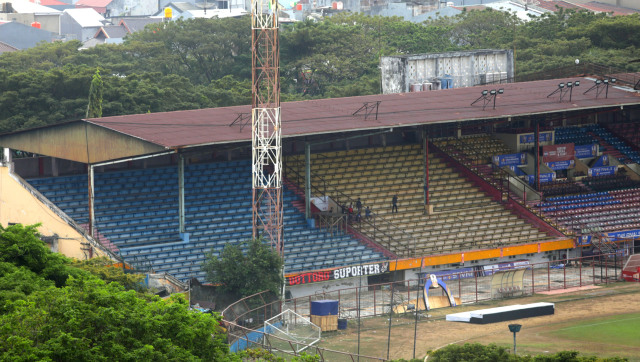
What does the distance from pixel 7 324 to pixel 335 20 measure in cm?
10092

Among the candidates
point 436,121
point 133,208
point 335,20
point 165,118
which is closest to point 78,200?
point 133,208

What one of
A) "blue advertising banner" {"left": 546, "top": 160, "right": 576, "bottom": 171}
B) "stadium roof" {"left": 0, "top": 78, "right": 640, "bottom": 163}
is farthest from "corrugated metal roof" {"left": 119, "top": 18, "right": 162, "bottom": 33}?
"blue advertising banner" {"left": 546, "top": 160, "right": 576, "bottom": 171}

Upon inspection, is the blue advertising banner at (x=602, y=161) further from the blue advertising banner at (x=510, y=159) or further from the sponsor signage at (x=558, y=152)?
the blue advertising banner at (x=510, y=159)

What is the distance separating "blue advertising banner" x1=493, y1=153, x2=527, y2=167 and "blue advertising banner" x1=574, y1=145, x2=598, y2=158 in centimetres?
376

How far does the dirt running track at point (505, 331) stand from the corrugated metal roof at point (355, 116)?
9324mm

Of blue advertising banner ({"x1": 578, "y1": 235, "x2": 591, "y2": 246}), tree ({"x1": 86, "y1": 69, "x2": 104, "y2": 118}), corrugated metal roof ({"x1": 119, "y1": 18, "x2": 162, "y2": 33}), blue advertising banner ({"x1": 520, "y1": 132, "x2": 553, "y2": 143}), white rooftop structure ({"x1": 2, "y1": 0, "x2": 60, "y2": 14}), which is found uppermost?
white rooftop structure ({"x1": 2, "y1": 0, "x2": 60, "y2": 14})

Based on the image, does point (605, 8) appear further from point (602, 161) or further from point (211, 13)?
→ point (602, 161)

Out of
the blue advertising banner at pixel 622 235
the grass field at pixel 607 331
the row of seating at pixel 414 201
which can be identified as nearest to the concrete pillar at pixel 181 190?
the row of seating at pixel 414 201

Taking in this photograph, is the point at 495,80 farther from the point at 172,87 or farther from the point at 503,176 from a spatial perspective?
the point at 172,87

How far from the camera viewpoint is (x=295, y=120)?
1805 inches

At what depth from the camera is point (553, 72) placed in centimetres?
6425

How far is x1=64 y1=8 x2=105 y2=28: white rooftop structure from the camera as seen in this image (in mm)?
170375

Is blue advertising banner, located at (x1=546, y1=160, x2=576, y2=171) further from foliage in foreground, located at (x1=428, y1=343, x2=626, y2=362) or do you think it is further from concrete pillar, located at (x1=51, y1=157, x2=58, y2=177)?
foliage in foreground, located at (x1=428, y1=343, x2=626, y2=362)

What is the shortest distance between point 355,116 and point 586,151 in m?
16.9
